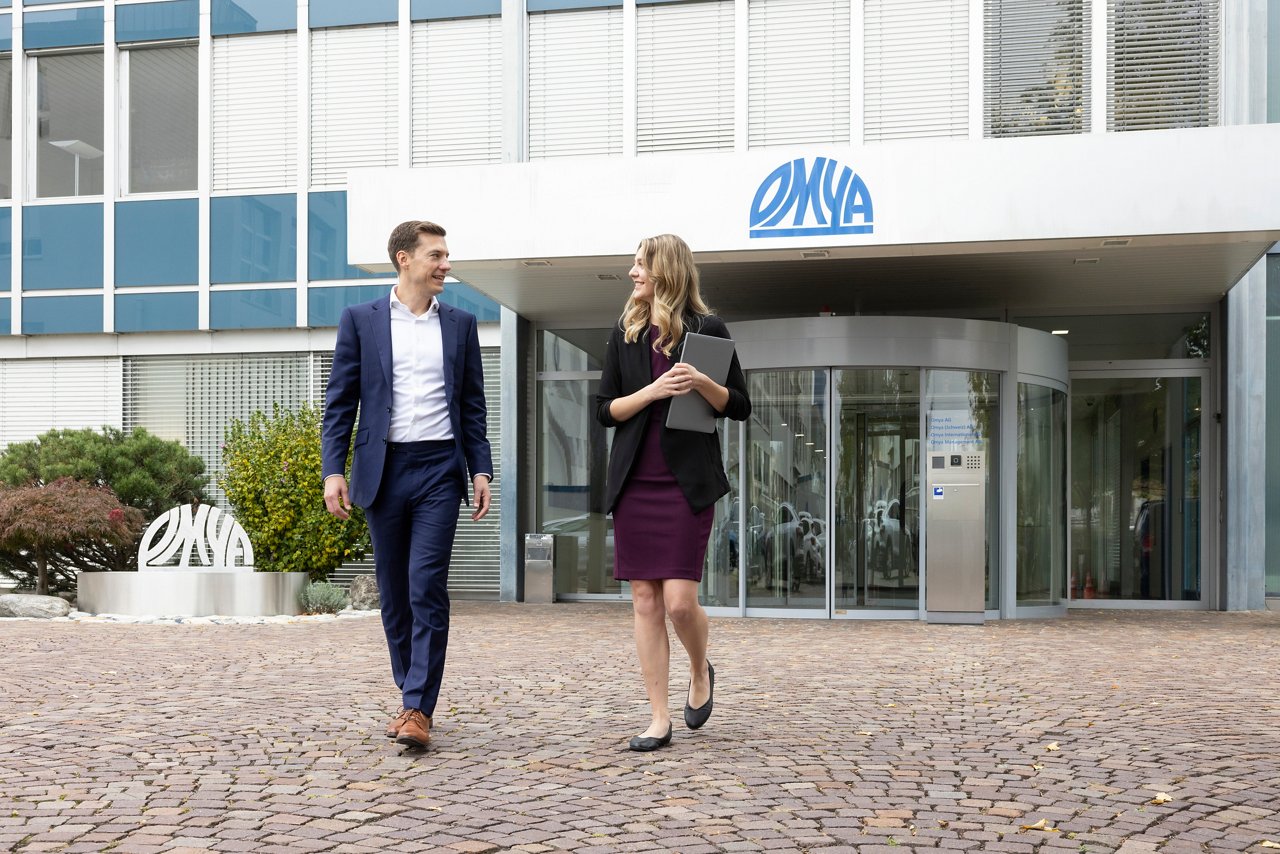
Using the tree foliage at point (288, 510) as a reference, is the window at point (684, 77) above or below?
above

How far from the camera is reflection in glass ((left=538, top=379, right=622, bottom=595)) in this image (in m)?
15.5

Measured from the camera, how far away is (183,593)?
40.9ft

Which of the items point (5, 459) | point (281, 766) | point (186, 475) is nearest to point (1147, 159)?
point (281, 766)

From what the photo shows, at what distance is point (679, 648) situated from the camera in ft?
29.9

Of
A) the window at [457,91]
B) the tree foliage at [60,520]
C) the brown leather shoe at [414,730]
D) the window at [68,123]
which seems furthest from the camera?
the window at [68,123]

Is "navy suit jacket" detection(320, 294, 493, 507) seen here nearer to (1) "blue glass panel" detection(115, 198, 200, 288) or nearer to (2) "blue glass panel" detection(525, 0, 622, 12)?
(2) "blue glass panel" detection(525, 0, 622, 12)

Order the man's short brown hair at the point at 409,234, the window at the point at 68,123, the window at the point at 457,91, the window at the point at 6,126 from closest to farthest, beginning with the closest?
1. the man's short brown hair at the point at 409,234
2. the window at the point at 457,91
3. the window at the point at 68,123
4. the window at the point at 6,126

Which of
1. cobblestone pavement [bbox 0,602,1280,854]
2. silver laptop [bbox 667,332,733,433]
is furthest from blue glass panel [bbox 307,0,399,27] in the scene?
silver laptop [bbox 667,332,733,433]

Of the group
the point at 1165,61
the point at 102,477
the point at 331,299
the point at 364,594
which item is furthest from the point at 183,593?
the point at 1165,61

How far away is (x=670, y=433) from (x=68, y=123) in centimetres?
1458

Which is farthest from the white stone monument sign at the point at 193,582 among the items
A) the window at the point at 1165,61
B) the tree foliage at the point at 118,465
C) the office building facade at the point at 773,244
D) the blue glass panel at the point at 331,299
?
the window at the point at 1165,61

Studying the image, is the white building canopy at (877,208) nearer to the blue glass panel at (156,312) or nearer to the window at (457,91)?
the window at (457,91)

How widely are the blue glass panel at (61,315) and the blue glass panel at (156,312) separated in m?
0.32

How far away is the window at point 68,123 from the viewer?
17.0 metres
